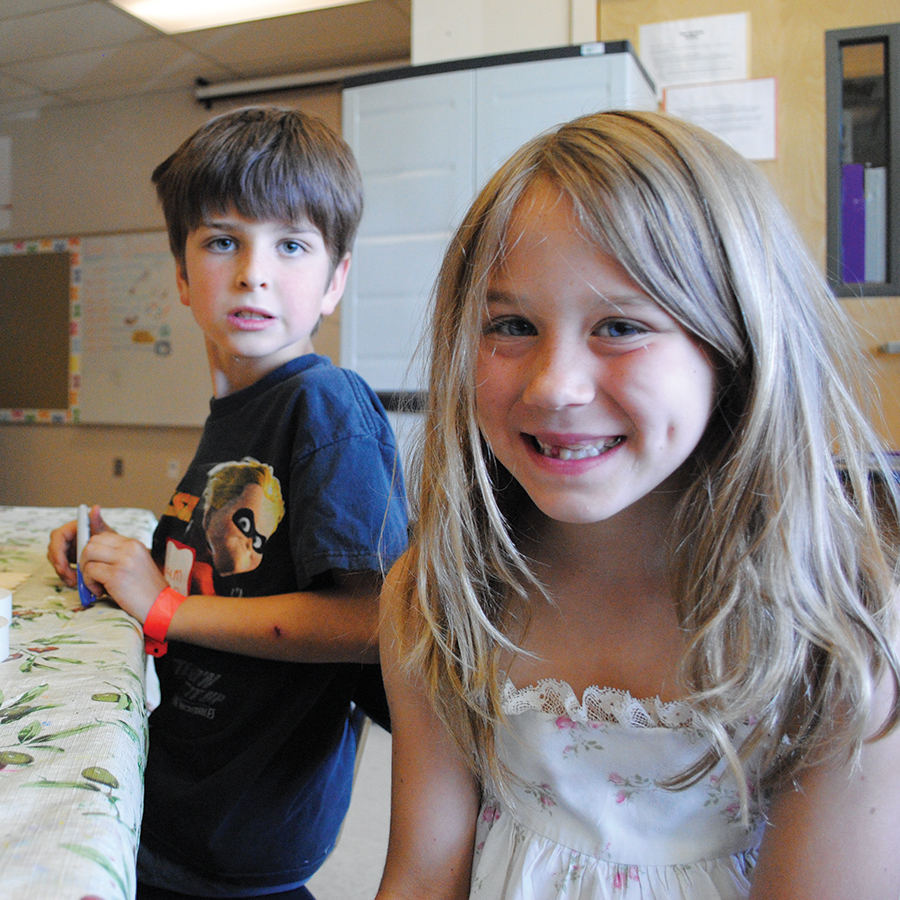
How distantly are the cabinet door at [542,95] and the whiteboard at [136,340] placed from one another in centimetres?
240

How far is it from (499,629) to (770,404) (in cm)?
30

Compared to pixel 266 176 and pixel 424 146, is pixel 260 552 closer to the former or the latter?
pixel 266 176

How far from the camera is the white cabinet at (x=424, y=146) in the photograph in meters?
2.18

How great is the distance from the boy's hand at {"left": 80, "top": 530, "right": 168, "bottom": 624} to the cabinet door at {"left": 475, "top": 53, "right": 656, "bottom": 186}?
5.48 ft

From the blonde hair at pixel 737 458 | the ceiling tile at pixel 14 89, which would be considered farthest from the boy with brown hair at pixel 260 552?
the ceiling tile at pixel 14 89

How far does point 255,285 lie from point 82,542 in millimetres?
323

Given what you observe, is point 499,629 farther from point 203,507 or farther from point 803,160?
point 803,160

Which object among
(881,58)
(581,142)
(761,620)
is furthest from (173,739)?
(881,58)

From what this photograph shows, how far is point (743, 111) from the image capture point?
2268 mm

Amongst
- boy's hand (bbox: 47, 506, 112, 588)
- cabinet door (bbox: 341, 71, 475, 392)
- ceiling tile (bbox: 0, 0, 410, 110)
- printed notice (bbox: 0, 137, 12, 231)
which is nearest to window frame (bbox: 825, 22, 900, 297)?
cabinet door (bbox: 341, 71, 475, 392)

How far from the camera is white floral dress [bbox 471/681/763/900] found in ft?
2.01

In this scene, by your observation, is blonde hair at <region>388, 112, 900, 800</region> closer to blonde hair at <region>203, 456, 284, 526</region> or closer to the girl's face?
the girl's face

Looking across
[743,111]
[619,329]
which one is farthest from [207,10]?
[619,329]

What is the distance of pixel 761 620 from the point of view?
0.58 metres
